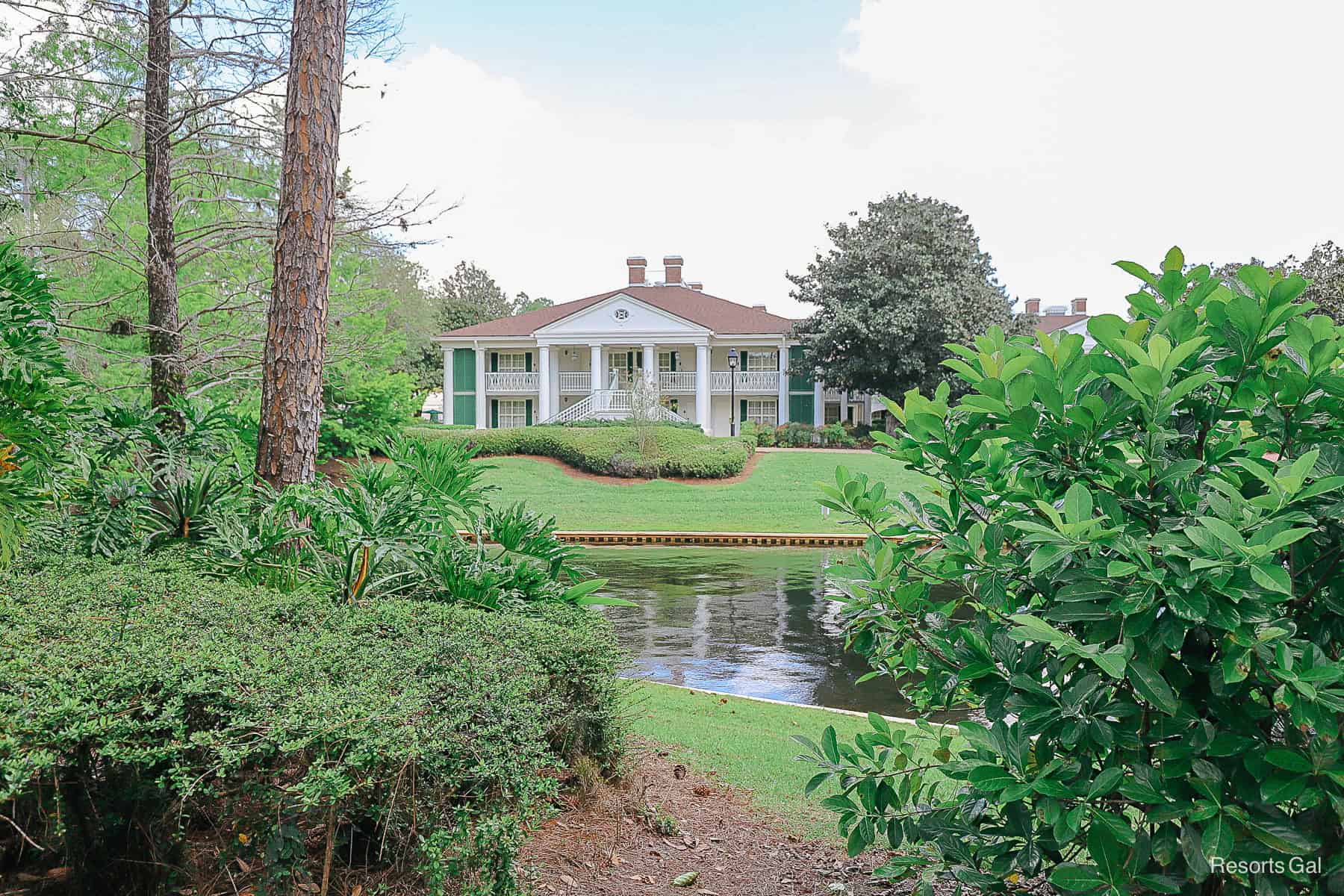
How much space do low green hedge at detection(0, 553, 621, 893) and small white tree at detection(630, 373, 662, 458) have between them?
25686mm

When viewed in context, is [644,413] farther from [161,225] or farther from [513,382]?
[161,225]

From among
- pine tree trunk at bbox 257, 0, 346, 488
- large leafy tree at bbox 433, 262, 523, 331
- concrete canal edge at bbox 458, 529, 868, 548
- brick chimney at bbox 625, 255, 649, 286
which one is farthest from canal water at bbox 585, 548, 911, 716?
large leafy tree at bbox 433, 262, 523, 331

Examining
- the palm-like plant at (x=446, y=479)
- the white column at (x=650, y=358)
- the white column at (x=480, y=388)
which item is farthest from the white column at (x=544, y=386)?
the palm-like plant at (x=446, y=479)

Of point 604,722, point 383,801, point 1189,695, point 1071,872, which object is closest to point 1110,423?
point 1189,695

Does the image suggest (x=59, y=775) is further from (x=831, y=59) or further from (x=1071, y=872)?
(x=831, y=59)

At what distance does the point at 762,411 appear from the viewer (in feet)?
138

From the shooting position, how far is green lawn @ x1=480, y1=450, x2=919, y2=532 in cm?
2230

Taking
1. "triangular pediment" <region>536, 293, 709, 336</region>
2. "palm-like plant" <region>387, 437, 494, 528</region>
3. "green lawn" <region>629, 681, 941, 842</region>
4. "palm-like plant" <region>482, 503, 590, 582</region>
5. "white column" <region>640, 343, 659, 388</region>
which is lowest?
"green lawn" <region>629, 681, 941, 842</region>

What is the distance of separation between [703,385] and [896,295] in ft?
32.3

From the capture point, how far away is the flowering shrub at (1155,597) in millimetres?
1722

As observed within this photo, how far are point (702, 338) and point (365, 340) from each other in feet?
89.0

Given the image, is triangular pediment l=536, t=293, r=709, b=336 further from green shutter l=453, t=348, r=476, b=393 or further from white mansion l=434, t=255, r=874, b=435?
green shutter l=453, t=348, r=476, b=393

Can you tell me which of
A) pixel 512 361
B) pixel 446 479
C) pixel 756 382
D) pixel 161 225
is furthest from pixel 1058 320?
pixel 446 479

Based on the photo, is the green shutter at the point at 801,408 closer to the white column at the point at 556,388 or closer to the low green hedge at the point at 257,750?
the white column at the point at 556,388
